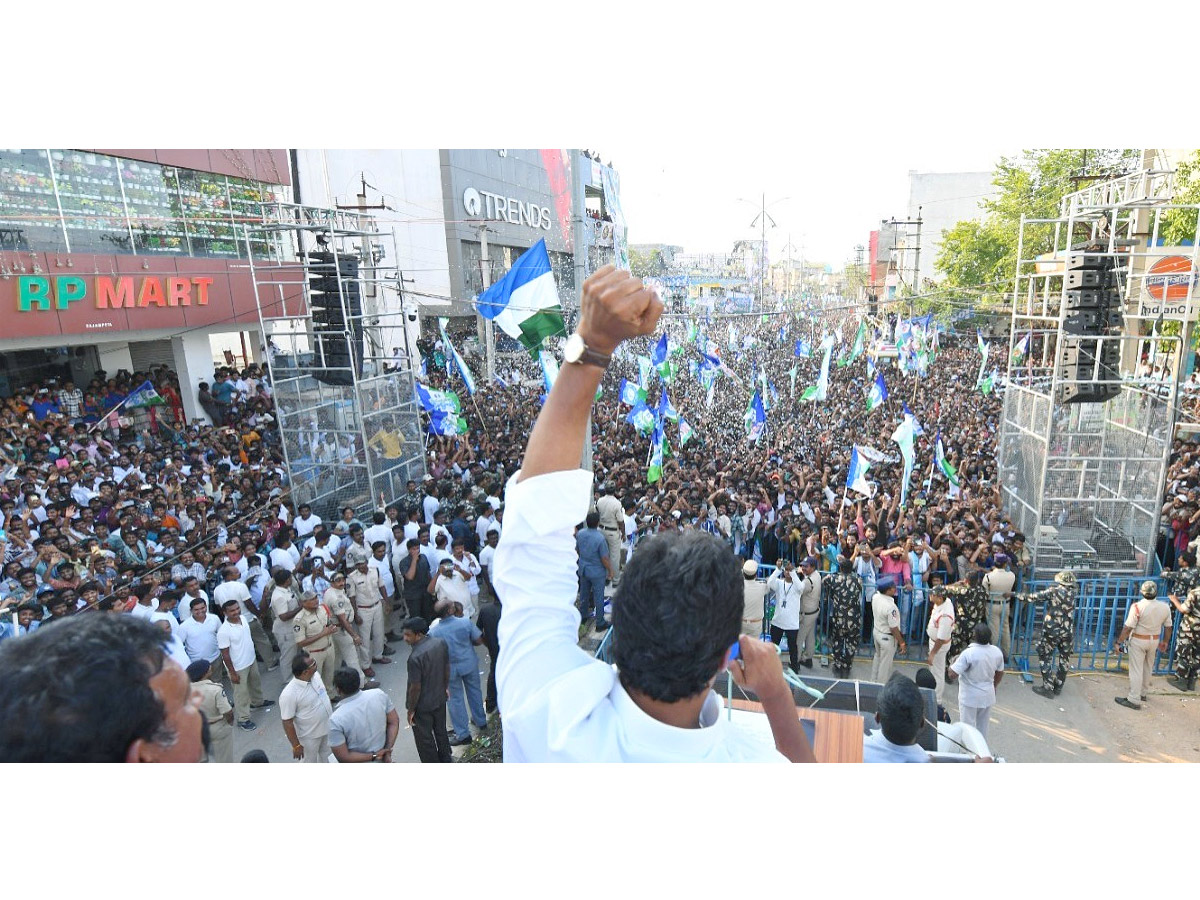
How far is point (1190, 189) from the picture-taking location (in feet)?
36.1

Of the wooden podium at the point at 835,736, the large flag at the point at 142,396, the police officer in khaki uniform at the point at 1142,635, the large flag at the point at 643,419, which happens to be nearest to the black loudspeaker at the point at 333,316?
the large flag at the point at 643,419

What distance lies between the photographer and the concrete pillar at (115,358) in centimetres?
1606

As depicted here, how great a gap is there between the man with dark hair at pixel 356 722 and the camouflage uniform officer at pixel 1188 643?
6631mm

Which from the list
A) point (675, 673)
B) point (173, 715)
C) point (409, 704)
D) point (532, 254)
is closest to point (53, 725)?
point (173, 715)

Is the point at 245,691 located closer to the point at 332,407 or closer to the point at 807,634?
the point at 332,407

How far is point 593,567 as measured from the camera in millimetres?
7781

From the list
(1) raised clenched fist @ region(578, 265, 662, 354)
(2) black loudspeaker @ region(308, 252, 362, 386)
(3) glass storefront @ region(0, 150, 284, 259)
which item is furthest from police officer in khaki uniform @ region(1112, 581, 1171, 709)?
(3) glass storefront @ region(0, 150, 284, 259)

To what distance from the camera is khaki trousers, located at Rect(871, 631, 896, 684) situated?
6.44 m

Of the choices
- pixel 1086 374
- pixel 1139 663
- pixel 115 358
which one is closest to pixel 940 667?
pixel 1139 663

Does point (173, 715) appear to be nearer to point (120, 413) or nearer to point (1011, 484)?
point (1011, 484)

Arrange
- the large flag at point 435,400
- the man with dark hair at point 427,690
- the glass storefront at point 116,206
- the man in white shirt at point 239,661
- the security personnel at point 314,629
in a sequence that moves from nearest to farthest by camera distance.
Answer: the man with dark hair at point 427,690 → the man in white shirt at point 239,661 → the security personnel at point 314,629 → the large flag at point 435,400 → the glass storefront at point 116,206

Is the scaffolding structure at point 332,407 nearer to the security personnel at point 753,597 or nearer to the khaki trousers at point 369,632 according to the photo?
the khaki trousers at point 369,632

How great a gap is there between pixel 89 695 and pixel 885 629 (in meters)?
6.36

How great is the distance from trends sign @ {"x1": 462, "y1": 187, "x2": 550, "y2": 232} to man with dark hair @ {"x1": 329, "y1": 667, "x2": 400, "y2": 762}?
23.5m
